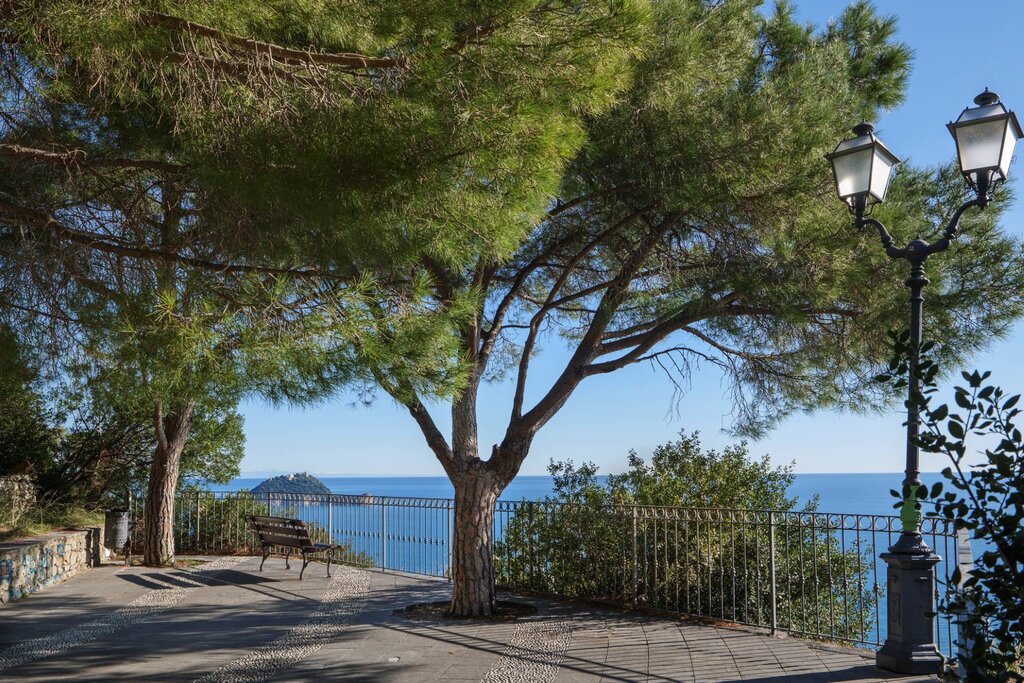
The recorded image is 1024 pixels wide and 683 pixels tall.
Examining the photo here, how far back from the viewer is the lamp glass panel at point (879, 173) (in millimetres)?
6422

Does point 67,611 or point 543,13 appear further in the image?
point 67,611

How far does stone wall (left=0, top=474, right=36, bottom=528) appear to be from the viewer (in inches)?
484

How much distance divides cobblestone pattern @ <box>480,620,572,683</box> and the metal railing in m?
1.45

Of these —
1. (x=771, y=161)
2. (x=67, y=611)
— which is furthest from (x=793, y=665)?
(x=67, y=611)

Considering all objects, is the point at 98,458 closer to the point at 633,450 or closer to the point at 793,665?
the point at 633,450

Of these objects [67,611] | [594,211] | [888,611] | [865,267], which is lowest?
[67,611]

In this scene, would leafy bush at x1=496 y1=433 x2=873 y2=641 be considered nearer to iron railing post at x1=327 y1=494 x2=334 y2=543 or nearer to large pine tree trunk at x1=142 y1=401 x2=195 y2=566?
Answer: iron railing post at x1=327 y1=494 x2=334 y2=543

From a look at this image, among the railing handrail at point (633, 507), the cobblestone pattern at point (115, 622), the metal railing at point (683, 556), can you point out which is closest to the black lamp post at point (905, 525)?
the railing handrail at point (633, 507)

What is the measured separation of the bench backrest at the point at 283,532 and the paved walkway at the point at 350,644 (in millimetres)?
1026

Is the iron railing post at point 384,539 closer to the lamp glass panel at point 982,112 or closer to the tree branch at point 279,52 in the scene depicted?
the tree branch at point 279,52

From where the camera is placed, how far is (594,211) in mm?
8984

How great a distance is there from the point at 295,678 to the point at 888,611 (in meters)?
4.51

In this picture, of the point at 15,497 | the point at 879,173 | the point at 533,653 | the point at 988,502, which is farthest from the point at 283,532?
the point at 988,502

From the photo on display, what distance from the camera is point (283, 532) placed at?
12086 mm
